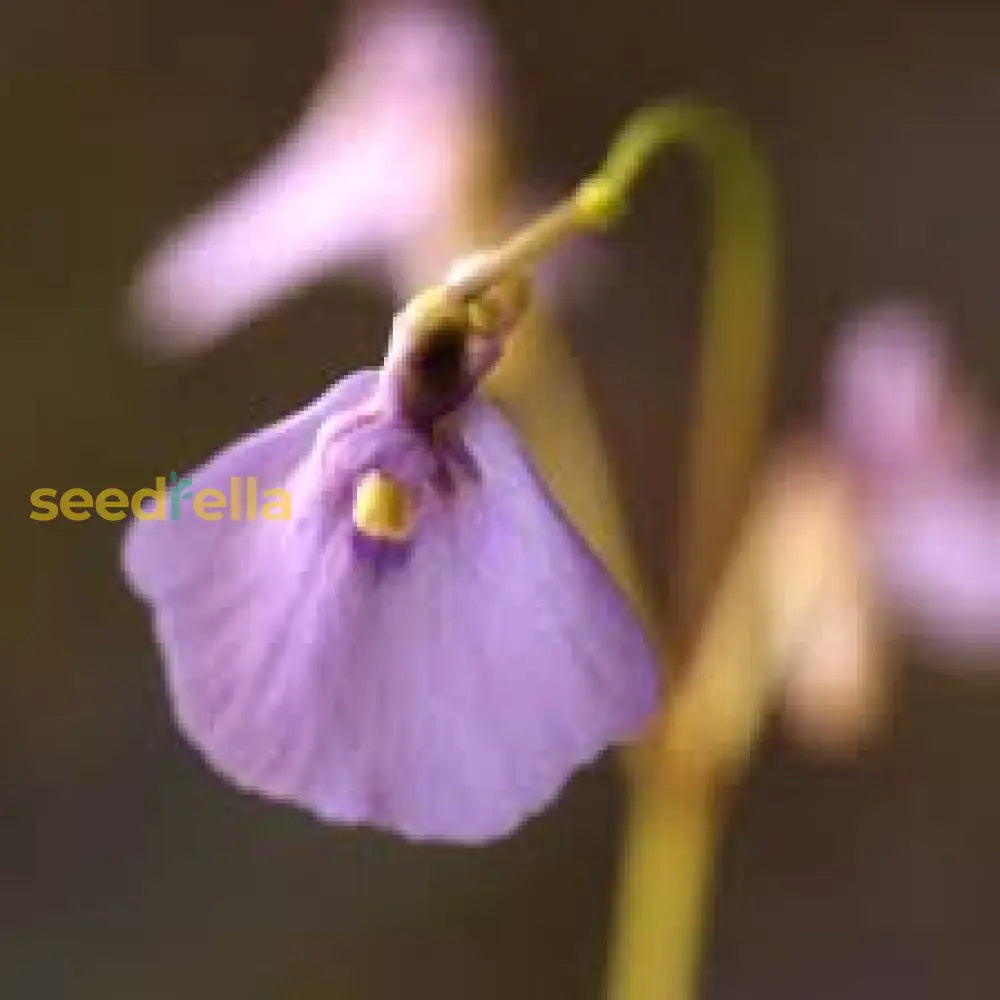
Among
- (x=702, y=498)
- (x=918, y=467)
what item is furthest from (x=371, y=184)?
(x=702, y=498)

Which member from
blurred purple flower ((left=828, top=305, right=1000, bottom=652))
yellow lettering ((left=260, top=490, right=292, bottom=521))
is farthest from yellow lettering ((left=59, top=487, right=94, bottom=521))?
yellow lettering ((left=260, top=490, right=292, bottom=521))

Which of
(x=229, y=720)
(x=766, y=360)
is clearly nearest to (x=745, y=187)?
(x=229, y=720)

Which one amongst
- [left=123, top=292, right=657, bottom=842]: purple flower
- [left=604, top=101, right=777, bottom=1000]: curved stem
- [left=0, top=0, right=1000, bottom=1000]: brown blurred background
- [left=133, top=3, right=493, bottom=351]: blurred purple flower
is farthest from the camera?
[left=0, top=0, right=1000, bottom=1000]: brown blurred background

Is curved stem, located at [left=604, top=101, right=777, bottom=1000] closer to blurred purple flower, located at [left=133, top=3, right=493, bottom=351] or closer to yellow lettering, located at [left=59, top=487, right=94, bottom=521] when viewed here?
blurred purple flower, located at [left=133, top=3, right=493, bottom=351]

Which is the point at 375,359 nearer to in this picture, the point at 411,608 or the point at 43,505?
the point at 43,505

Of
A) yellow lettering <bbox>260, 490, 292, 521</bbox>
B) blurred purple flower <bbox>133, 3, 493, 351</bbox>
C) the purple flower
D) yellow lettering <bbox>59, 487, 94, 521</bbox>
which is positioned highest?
yellow lettering <bbox>59, 487, 94, 521</bbox>

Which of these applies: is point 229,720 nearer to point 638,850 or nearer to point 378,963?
point 638,850
